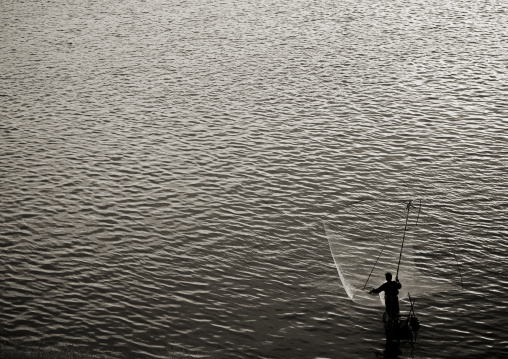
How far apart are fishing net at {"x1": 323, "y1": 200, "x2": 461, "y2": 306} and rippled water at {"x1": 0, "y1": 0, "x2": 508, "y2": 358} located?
0.70 meters

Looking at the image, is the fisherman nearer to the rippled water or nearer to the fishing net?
the rippled water

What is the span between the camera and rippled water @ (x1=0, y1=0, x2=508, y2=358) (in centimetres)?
3412

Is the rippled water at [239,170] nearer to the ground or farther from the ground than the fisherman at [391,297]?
farther from the ground

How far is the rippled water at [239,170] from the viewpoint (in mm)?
34125

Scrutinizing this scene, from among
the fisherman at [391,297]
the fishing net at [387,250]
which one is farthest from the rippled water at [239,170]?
the fisherman at [391,297]

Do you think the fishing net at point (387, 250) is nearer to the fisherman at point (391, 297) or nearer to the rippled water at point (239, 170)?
the rippled water at point (239, 170)

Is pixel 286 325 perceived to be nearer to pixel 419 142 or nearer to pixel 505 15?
pixel 419 142

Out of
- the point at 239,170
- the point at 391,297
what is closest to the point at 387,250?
the point at 391,297

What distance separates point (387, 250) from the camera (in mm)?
39938

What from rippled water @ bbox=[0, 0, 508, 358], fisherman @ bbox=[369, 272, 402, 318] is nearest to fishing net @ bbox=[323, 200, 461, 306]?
rippled water @ bbox=[0, 0, 508, 358]

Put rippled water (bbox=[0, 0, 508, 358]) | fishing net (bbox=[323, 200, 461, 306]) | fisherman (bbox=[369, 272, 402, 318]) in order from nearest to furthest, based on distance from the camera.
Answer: fisherman (bbox=[369, 272, 402, 318]) < rippled water (bbox=[0, 0, 508, 358]) < fishing net (bbox=[323, 200, 461, 306])

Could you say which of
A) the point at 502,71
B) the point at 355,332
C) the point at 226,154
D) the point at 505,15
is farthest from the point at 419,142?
the point at 505,15

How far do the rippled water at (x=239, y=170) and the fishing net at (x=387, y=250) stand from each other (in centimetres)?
70

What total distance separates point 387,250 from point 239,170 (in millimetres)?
14566
